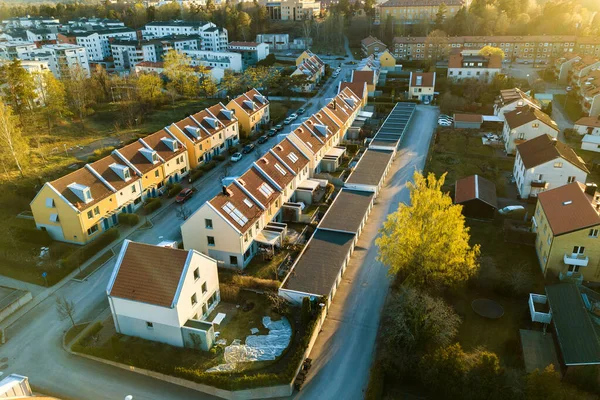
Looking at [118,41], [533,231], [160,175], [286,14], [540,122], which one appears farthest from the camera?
[286,14]

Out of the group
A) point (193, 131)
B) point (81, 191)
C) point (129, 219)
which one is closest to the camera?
point (81, 191)

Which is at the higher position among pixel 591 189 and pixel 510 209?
pixel 591 189

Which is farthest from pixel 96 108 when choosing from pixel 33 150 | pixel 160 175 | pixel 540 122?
pixel 540 122

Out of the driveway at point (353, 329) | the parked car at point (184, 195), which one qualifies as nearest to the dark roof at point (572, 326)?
the driveway at point (353, 329)

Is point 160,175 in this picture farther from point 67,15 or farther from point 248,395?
Answer: point 67,15

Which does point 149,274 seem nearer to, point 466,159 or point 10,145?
point 10,145

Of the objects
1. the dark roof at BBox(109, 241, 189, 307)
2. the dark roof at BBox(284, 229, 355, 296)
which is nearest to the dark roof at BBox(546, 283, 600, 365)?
the dark roof at BBox(284, 229, 355, 296)

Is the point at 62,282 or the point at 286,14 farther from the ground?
the point at 286,14

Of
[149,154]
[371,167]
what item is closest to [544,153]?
[371,167]
